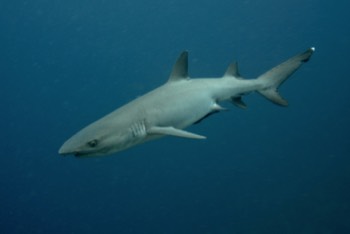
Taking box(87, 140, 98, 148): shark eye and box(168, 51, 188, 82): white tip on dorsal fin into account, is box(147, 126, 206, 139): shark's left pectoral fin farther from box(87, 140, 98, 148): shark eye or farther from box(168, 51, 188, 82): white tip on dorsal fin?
box(168, 51, 188, 82): white tip on dorsal fin

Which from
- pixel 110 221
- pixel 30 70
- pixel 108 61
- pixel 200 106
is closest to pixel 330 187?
pixel 110 221

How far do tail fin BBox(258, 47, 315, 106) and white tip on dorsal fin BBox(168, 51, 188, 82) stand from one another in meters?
1.30

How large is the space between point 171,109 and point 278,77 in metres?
2.17

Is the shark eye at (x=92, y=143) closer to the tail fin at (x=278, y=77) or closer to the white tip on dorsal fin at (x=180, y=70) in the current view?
the white tip on dorsal fin at (x=180, y=70)

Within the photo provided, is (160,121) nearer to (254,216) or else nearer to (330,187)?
(254,216)

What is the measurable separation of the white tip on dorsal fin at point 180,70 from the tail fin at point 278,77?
1298mm

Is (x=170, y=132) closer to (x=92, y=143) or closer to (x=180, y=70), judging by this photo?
(x=92, y=143)

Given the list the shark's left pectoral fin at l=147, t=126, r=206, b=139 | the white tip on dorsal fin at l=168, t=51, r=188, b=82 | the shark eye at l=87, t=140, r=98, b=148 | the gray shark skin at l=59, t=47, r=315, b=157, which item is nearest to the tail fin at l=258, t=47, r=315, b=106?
the gray shark skin at l=59, t=47, r=315, b=157

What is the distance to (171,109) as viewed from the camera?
5059 millimetres

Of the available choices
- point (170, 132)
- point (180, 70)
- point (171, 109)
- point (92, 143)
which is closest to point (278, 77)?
point (180, 70)

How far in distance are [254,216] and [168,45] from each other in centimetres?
1896

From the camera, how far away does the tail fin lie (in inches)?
242

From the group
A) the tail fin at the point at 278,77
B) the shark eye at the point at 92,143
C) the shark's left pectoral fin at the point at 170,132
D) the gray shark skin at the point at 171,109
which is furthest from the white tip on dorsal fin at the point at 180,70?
the shark eye at the point at 92,143

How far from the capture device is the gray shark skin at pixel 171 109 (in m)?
4.37
